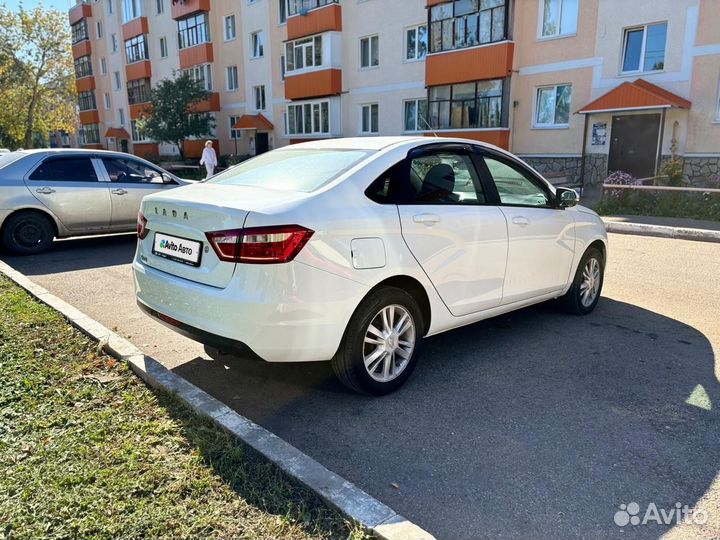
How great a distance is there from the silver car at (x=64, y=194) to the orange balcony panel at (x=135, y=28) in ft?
118

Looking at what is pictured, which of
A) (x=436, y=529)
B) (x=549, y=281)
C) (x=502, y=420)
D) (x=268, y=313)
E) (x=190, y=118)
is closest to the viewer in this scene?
(x=436, y=529)

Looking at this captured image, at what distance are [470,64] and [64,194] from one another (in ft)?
52.9

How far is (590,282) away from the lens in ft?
19.1

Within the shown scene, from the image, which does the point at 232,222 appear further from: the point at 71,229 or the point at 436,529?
the point at 71,229

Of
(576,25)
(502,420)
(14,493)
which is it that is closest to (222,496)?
(14,493)

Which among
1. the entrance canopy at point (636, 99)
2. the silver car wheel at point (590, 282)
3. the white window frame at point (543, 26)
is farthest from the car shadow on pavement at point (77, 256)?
the white window frame at point (543, 26)

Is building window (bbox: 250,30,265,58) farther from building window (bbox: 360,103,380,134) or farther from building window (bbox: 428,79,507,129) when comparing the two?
building window (bbox: 428,79,507,129)

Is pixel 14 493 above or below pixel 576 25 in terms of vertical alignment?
below

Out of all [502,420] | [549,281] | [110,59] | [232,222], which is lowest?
[502,420]

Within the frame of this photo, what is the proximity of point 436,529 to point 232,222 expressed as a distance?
1.99 metres

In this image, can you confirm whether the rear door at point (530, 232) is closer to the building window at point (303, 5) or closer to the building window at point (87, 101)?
the building window at point (303, 5)

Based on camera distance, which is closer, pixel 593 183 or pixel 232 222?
pixel 232 222

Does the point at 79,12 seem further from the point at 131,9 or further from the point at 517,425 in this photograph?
the point at 517,425

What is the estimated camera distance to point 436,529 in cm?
261
